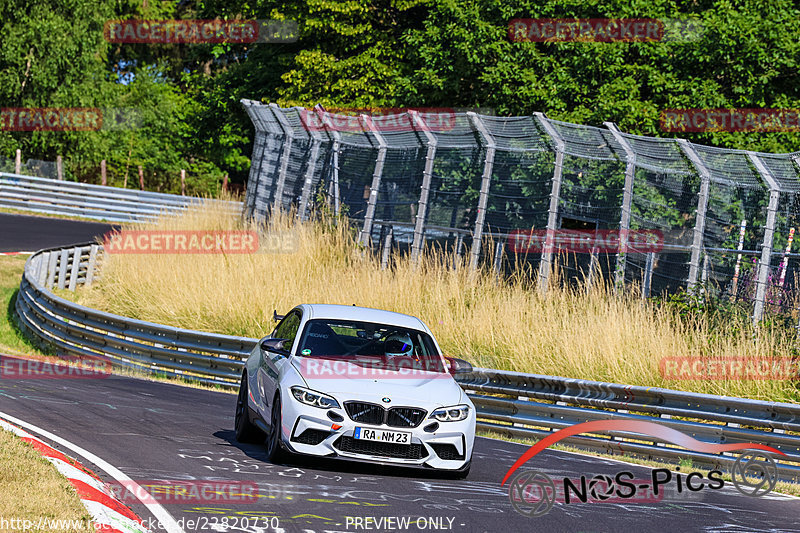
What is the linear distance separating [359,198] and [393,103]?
47.1 ft

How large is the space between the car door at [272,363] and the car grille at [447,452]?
156 centimetres

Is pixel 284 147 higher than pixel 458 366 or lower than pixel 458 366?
higher

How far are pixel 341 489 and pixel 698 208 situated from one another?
956 cm

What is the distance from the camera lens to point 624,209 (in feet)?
56.7

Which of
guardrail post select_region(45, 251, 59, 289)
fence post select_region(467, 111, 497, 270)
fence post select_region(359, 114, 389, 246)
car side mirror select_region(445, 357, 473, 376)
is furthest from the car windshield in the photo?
guardrail post select_region(45, 251, 59, 289)

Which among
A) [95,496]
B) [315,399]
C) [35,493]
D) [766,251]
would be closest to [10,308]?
[766,251]

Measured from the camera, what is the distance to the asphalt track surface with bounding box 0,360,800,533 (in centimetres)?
794

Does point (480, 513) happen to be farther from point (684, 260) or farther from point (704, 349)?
point (684, 260)

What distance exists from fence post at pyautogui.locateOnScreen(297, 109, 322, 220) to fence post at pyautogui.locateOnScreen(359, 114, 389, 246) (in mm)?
2420

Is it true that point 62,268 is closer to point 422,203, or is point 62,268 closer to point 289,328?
point 422,203

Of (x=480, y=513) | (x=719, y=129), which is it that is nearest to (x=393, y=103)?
(x=719, y=129)

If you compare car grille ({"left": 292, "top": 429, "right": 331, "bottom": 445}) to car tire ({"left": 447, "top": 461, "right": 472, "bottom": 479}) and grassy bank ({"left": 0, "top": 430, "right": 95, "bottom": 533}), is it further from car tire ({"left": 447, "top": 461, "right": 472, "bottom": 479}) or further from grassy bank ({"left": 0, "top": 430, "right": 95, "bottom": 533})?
grassy bank ({"left": 0, "top": 430, "right": 95, "bottom": 533})

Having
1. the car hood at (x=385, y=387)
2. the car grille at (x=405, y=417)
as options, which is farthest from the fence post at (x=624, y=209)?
the car grille at (x=405, y=417)

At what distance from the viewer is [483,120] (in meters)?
19.7
